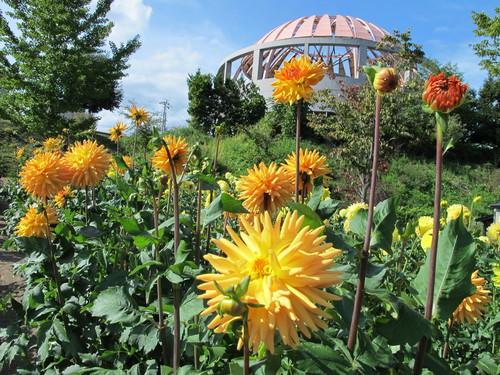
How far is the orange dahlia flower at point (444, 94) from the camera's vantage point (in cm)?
77

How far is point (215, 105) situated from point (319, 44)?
32.3ft

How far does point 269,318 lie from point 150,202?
1.43 meters

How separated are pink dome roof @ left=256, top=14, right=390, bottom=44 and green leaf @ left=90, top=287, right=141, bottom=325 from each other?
90.9 feet

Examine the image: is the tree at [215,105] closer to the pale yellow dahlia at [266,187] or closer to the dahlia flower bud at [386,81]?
the pale yellow dahlia at [266,187]

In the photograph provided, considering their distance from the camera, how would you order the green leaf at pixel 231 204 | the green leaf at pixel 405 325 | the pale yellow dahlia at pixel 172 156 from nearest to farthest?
the green leaf at pixel 405 325 → the green leaf at pixel 231 204 → the pale yellow dahlia at pixel 172 156

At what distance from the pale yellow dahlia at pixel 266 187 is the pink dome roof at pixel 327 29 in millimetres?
27252

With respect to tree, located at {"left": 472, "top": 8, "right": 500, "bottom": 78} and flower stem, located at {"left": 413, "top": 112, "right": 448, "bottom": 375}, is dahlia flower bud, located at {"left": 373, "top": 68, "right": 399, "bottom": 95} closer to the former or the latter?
flower stem, located at {"left": 413, "top": 112, "right": 448, "bottom": 375}

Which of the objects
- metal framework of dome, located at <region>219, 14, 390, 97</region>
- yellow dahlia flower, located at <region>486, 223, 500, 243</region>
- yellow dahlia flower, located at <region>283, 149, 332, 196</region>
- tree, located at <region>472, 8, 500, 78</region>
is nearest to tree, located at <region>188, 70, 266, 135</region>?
metal framework of dome, located at <region>219, 14, 390, 97</region>

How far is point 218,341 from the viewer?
1.10 metres

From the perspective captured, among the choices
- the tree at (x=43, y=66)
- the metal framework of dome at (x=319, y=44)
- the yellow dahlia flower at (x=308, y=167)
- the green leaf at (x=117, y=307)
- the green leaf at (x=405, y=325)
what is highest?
the metal framework of dome at (x=319, y=44)

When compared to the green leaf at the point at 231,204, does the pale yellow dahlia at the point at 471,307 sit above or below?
below

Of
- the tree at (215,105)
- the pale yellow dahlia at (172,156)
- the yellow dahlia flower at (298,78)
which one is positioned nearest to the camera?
the yellow dahlia flower at (298,78)

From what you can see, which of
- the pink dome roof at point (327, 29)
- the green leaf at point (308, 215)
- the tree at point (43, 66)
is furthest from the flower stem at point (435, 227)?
the pink dome roof at point (327, 29)

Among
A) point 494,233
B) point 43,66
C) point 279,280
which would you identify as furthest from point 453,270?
point 43,66
